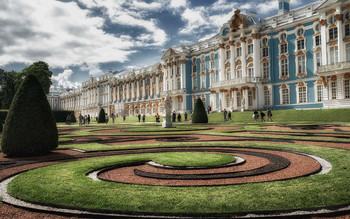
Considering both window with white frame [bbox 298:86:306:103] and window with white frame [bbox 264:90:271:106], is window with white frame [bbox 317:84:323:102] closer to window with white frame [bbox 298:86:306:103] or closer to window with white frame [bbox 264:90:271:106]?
window with white frame [bbox 298:86:306:103]

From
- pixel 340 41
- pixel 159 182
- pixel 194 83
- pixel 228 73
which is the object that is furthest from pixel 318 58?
pixel 159 182

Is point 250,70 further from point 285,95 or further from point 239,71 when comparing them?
point 285,95

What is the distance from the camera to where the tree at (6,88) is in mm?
59594

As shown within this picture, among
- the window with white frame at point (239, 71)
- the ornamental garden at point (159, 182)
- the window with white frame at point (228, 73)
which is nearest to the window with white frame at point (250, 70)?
the window with white frame at point (239, 71)

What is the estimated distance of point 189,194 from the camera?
4.20 metres

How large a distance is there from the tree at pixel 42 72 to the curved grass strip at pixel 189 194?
165 ft

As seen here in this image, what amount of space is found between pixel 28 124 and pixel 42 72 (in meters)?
48.2

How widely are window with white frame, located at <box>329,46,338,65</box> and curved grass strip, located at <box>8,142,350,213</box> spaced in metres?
30.7

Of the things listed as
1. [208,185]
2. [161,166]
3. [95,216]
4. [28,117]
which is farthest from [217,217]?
[28,117]

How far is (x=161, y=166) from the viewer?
6.56m

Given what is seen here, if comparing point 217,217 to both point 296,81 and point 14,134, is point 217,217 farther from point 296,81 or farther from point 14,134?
point 296,81

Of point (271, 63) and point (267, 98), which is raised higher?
point (271, 63)

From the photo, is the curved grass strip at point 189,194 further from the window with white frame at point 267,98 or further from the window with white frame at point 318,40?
the window with white frame at point 267,98

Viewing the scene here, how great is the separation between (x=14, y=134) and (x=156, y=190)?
6.30 metres
